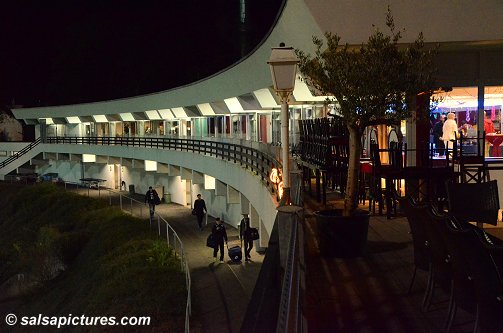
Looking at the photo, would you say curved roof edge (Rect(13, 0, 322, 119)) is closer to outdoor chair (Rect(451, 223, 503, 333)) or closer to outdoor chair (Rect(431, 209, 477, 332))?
outdoor chair (Rect(431, 209, 477, 332))

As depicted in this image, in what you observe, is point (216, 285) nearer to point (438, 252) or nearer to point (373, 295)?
point (373, 295)

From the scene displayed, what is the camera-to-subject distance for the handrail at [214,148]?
16.3 meters

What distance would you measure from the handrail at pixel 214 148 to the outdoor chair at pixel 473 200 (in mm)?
5696

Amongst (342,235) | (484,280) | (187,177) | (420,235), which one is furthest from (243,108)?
(484,280)

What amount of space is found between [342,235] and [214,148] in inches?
766

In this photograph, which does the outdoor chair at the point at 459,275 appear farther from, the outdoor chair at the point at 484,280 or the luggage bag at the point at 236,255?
the luggage bag at the point at 236,255

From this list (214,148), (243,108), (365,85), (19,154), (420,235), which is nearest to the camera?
(420,235)

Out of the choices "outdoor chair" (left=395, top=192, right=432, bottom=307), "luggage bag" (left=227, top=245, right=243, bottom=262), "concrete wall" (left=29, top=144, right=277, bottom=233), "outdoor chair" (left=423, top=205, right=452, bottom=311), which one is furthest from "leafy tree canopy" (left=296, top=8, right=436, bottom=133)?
"luggage bag" (left=227, top=245, right=243, bottom=262)

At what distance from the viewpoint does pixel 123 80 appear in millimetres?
102562

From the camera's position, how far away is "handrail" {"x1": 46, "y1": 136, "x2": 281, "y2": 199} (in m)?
16.3

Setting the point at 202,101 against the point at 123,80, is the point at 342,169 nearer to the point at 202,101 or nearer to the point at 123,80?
the point at 202,101

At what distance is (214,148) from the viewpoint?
27.0 metres

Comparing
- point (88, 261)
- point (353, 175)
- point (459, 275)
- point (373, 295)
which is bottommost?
point (88, 261)

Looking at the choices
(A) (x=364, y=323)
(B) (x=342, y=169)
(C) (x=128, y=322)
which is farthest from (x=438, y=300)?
(C) (x=128, y=322)
